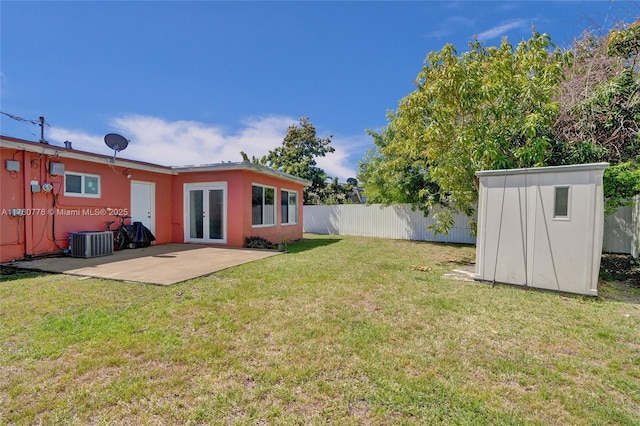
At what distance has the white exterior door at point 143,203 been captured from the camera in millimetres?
9664

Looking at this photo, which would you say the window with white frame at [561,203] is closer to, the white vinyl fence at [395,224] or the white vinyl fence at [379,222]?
the white vinyl fence at [395,224]

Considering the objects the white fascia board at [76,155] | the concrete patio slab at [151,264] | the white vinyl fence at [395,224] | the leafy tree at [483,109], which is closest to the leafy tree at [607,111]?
the leafy tree at [483,109]

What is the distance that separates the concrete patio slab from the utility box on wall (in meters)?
5.57

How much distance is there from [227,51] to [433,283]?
1003 centimetres

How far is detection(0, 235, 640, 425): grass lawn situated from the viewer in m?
2.03

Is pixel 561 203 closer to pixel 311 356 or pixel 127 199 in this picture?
pixel 311 356

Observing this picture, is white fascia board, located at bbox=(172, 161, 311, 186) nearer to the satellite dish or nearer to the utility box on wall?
the satellite dish

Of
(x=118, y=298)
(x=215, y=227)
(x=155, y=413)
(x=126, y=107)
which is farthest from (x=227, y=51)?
(x=155, y=413)

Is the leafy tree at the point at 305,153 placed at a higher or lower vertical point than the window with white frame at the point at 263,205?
higher

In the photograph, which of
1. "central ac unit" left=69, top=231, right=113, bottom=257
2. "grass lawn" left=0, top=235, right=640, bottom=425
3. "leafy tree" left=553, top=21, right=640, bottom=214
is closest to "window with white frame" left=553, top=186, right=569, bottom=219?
"grass lawn" left=0, top=235, right=640, bottom=425

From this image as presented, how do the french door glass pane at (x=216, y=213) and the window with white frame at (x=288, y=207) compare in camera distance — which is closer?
the french door glass pane at (x=216, y=213)

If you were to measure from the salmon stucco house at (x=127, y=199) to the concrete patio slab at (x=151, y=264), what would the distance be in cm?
96

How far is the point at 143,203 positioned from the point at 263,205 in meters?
4.09

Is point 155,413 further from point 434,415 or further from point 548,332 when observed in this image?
point 548,332
